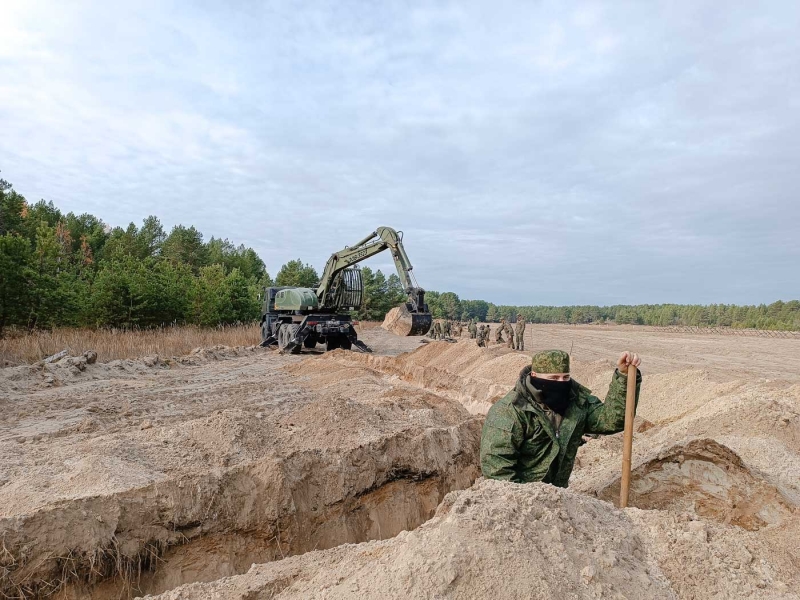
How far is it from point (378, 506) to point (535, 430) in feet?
7.71

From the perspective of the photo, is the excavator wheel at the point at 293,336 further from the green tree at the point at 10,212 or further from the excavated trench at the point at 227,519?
the green tree at the point at 10,212

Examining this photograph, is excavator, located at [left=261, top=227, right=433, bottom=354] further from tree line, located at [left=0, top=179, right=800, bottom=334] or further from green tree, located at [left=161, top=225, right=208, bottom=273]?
green tree, located at [left=161, top=225, right=208, bottom=273]

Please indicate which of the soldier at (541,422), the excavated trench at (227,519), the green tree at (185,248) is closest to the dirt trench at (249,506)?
the excavated trench at (227,519)

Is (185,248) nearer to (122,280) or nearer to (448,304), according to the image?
(122,280)

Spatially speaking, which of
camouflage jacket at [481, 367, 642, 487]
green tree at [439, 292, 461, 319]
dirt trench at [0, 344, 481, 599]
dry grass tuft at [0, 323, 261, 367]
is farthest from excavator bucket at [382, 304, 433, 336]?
green tree at [439, 292, 461, 319]

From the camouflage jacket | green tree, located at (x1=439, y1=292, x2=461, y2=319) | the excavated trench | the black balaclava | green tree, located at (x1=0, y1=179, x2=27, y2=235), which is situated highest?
green tree, located at (x1=0, y1=179, x2=27, y2=235)

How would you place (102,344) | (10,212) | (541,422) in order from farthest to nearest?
(10,212) < (102,344) < (541,422)

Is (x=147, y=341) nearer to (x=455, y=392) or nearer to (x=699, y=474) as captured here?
(x=455, y=392)

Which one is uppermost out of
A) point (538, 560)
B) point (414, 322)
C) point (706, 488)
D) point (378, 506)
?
point (414, 322)

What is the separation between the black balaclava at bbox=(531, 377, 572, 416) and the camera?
343 cm

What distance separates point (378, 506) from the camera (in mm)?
5176

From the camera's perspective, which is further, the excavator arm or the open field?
the excavator arm

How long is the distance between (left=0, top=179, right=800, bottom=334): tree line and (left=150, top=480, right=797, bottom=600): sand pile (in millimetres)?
17711

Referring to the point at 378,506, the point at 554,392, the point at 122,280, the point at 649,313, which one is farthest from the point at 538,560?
the point at 649,313
